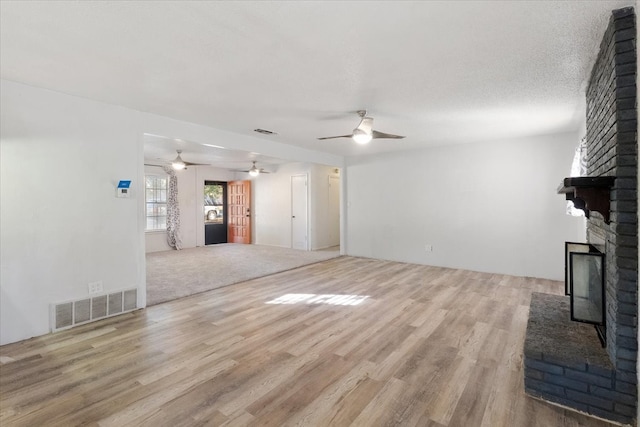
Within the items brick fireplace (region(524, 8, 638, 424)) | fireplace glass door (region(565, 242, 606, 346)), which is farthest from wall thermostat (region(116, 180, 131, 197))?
fireplace glass door (region(565, 242, 606, 346))

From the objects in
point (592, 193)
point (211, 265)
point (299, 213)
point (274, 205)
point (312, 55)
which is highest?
point (312, 55)

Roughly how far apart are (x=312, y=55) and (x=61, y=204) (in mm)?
2896

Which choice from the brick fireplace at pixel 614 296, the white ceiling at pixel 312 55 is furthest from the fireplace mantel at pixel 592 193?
the white ceiling at pixel 312 55

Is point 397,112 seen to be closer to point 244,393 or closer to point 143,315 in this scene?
point 244,393

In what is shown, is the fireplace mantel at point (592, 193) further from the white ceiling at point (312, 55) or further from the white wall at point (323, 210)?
the white wall at point (323, 210)

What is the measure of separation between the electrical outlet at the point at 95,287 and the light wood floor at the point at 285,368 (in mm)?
350

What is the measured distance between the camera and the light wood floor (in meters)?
1.87

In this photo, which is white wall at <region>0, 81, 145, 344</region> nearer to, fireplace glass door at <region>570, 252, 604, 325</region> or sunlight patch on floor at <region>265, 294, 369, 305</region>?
sunlight patch on floor at <region>265, 294, 369, 305</region>

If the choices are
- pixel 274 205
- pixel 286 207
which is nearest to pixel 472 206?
pixel 286 207

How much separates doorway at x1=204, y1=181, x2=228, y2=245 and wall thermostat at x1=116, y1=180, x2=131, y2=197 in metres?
6.20

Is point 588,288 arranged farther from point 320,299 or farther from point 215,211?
point 215,211

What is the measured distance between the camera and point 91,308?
3.31m

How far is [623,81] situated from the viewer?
178cm

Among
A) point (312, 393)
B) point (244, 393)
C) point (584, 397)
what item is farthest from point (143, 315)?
point (584, 397)
